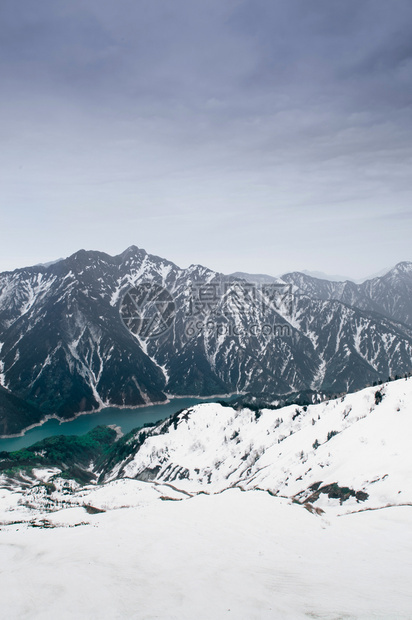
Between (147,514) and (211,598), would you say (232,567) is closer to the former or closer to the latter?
(211,598)

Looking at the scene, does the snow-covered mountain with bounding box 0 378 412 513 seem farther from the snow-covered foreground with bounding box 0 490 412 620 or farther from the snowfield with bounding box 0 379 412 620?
the snow-covered foreground with bounding box 0 490 412 620

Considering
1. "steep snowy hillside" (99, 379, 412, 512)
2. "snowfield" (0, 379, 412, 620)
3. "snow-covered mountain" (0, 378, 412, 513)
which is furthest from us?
"snow-covered mountain" (0, 378, 412, 513)

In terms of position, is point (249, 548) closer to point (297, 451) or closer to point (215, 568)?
point (215, 568)

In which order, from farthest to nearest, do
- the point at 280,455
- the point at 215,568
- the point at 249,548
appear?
the point at 280,455, the point at 249,548, the point at 215,568

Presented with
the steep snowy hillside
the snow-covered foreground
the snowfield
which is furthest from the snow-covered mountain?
the snow-covered foreground

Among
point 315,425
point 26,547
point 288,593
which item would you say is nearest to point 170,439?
point 315,425

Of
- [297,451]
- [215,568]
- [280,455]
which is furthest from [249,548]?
[280,455]

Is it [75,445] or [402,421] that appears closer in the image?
[402,421]
